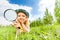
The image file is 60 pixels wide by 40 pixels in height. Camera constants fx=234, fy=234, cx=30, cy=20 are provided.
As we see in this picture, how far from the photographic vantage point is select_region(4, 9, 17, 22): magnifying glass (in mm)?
3229

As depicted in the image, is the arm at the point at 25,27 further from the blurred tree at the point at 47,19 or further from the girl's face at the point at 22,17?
the blurred tree at the point at 47,19

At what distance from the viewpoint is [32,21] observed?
3.34m

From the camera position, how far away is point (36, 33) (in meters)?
3.31

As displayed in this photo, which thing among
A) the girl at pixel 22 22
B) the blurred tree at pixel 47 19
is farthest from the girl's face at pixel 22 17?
the blurred tree at pixel 47 19

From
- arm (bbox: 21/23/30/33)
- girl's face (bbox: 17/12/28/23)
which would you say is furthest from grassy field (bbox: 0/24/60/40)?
girl's face (bbox: 17/12/28/23)

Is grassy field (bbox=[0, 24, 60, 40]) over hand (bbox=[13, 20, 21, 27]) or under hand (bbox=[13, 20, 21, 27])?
under

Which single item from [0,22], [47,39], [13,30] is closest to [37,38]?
[47,39]

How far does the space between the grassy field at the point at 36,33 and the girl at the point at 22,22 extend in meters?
0.06

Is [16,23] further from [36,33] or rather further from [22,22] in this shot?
[36,33]

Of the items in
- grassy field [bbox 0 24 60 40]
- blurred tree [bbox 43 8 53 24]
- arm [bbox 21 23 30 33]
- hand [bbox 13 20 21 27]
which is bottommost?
grassy field [bbox 0 24 60 40]

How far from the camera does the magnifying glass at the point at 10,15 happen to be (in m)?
3.23

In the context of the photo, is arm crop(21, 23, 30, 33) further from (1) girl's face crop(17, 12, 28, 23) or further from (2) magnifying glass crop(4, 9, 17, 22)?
(2) magnifying glass crop(4, 9, 17, 22)

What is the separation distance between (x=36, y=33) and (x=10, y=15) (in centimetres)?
45

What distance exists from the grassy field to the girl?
2.5 inches
